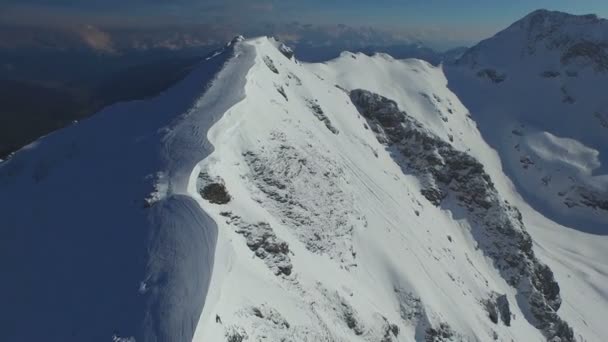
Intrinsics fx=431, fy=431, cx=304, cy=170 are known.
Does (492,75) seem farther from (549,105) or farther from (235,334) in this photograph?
(235,334)

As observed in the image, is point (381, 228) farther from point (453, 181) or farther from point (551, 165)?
point (551, 165)

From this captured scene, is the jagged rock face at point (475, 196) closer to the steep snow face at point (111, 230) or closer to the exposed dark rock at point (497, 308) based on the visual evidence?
the exposed dark rock at point (497, 308)

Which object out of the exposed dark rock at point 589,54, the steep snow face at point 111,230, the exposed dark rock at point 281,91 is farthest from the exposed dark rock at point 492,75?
the steep snow face at point 111,230

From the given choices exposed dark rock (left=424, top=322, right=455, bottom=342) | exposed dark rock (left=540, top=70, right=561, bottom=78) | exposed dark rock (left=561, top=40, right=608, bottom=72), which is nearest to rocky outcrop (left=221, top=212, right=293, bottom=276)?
exposed dark rock (left=424, top=322, right=455, bottom=342)

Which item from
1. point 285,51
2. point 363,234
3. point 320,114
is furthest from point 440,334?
point 285,51

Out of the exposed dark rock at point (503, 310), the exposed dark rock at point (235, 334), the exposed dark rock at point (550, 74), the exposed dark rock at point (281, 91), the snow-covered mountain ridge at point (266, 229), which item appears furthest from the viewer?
the exposed dark rock at point (550, 74)
